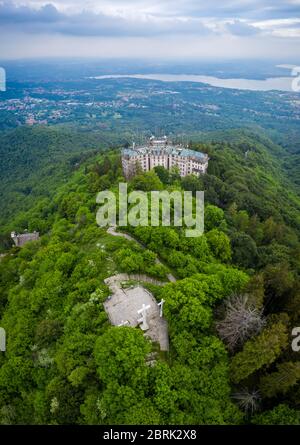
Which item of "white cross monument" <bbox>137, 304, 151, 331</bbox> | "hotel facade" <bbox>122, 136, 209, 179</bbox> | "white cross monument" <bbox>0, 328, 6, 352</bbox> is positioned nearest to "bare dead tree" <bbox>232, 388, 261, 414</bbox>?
"white cross monument" <bbox>137, 304, 151, 331</bbox>

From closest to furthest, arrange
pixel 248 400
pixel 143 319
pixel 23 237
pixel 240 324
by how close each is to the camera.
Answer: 1. pixel 248 400
2. pixel 240 324
3. pixel 143 319
4. pixel 23 237

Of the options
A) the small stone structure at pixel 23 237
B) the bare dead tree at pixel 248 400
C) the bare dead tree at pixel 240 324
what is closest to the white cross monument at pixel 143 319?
the bare dead tree at pixel 240 324

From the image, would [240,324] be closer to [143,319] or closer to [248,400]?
[248,400]

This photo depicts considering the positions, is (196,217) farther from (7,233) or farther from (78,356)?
(7,233)

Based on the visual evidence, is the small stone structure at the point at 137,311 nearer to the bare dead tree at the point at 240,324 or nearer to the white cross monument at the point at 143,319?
the white cross monument at the point at 143,319

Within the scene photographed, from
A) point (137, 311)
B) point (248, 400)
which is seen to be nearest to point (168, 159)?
point (137, 311)

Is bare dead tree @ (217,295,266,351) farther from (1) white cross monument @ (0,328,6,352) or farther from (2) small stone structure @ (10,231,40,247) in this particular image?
(2) small stone structure @ (10,231,40,247)
